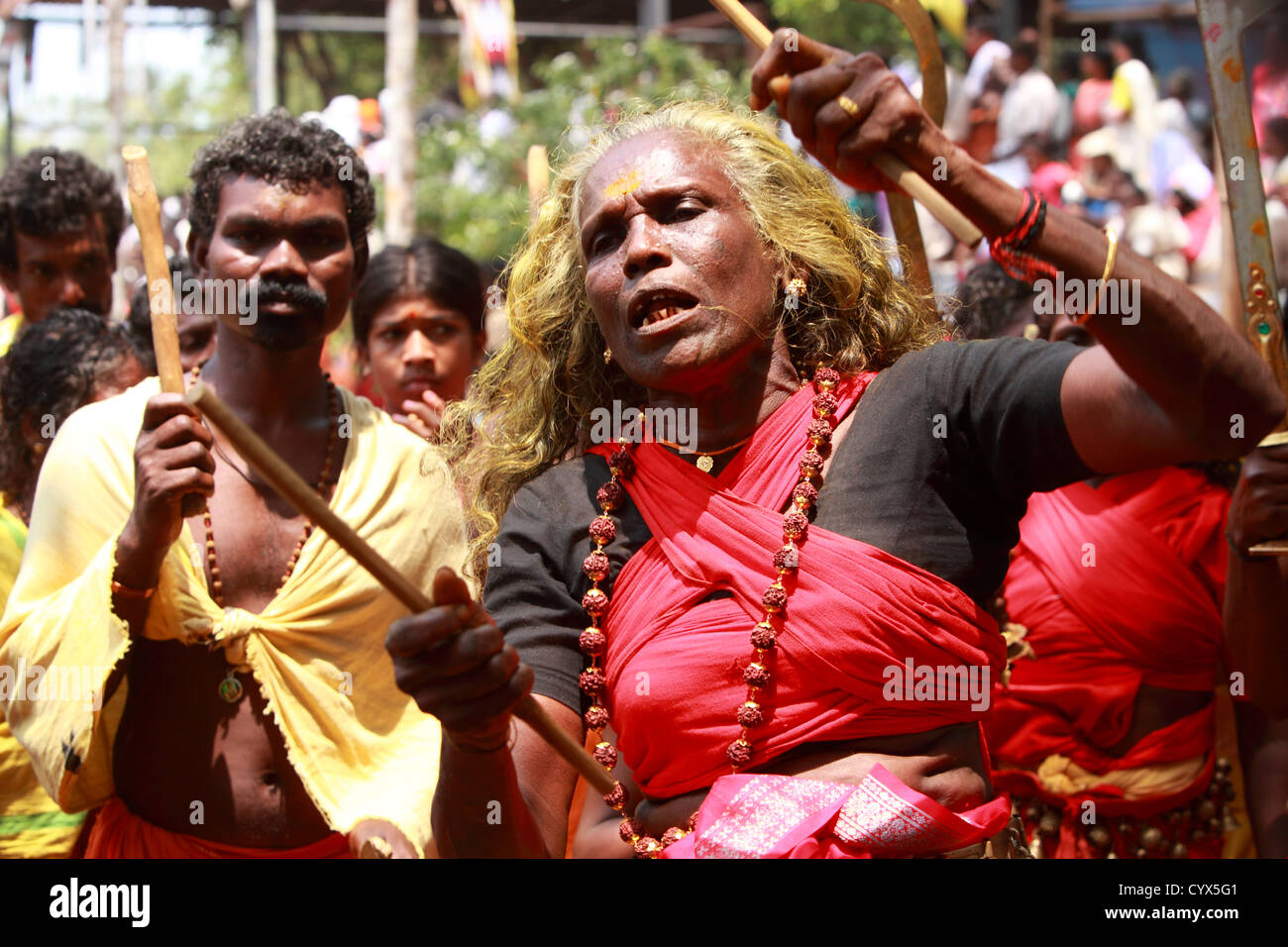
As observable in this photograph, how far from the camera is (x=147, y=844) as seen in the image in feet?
10.3

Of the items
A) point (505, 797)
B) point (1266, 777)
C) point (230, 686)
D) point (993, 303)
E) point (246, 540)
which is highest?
point (993, 303)

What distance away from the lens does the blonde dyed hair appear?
8.69ft

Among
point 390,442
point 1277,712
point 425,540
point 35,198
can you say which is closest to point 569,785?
point 425,540

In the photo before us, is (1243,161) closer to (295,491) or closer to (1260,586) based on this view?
(1260,586)

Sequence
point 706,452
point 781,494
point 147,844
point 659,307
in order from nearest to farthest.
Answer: point 781,494, point 659,307, point 706,452, point 147,844

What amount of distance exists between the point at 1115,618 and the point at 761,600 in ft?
5.56

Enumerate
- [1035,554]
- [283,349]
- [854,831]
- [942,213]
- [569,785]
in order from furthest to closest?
1. [1035,554]
2. [283,349]
3. [569,785]
4. [854,831]
5. [942,213]

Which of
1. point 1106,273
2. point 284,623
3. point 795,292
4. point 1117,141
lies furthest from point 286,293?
point 1117,141

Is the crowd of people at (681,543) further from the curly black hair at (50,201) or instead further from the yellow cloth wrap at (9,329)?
the curly black hair at (50,201)

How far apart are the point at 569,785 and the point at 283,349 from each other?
1.49 metres

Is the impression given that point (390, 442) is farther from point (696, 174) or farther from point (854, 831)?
point (854, 831)

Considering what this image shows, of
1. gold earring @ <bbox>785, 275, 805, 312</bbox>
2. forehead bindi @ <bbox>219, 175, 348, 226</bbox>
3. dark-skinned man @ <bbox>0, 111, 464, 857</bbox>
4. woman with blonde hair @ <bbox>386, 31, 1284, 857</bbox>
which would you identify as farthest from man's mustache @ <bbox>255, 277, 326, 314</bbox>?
gold earring @ <bbox>785, 275, 805, 312</bbox>

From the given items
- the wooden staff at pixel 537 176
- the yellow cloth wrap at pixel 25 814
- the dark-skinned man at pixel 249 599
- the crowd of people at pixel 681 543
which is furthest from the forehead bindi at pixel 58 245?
the wooden staff at pixel 537 176

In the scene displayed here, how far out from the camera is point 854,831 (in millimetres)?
2092
